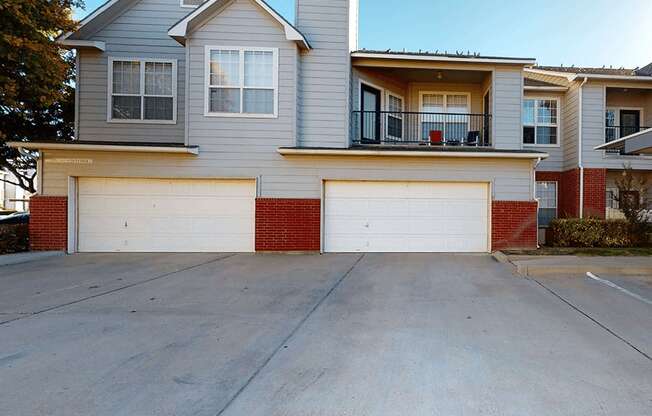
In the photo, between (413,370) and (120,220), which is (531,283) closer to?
(413,370)

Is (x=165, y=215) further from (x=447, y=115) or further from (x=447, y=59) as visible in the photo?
(x=447, y=115)

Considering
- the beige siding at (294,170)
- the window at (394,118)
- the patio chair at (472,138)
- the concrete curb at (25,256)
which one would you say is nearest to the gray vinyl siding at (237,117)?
the beige siding at (294,170)

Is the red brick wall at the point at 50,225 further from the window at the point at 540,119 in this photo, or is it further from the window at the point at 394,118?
the window at the point at 540,119

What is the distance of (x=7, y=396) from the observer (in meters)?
3.28

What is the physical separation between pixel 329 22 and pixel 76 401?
11508 mm

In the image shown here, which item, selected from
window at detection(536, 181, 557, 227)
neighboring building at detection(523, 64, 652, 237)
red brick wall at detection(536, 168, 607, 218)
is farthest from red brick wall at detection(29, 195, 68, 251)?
window at detection(536, 181, 557, 227)

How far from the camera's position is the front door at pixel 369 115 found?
13141 millimetres

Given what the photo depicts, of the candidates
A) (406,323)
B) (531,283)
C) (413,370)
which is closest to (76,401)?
(413,370)

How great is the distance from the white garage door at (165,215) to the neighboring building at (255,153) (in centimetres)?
4

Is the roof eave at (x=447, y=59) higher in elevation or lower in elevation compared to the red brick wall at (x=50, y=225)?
higher

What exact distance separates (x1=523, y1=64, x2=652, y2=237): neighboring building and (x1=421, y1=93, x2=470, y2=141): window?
11.4 ft

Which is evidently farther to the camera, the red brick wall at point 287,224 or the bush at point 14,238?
the red brick wall at point 287,224

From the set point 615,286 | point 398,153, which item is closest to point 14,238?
point 398,153

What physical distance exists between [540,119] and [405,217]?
28.6ft
